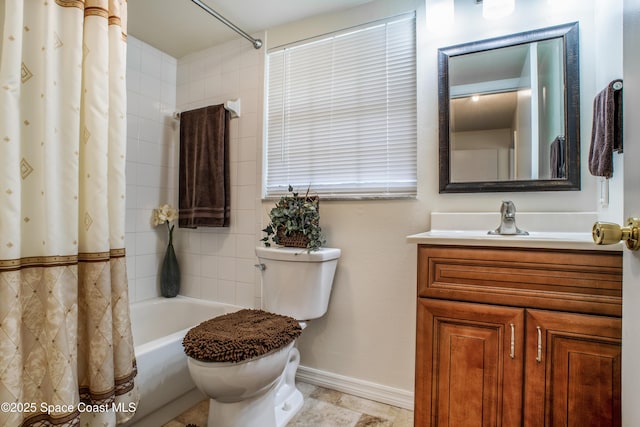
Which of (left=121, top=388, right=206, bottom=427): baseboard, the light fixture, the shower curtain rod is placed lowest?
(left=121, top=388, right=206, bottom=427): baseboard

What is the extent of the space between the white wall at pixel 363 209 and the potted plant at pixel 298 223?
17cm

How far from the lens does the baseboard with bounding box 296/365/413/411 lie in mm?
1617

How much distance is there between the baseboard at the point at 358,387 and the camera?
5.31ft

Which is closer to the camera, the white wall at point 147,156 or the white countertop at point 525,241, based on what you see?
the white countertop at point 525,241

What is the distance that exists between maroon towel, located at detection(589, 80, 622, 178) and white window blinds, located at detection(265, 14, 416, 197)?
0.72m

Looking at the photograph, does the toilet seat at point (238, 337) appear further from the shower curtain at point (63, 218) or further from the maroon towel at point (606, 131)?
the maroon towel at point (606, 131)

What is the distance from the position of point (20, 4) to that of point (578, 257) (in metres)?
1.82

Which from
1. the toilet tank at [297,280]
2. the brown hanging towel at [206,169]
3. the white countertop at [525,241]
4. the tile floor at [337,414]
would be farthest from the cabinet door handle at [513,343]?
the brown hanging towel at [206,169]

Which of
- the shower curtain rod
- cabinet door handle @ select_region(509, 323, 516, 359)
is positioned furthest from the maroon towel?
the shower curtain rod

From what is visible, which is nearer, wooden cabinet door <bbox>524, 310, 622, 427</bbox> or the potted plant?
wooden cabinet door <bbox>524, 310, 622, 427</bbox>

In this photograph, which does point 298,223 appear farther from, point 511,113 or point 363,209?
point 511,113

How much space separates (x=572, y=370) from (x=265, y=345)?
0.99 metres

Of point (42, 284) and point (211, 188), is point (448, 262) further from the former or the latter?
point (211, 188)

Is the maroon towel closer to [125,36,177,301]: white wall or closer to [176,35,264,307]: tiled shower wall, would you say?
[176,35,264,307]: tiled shower wall
